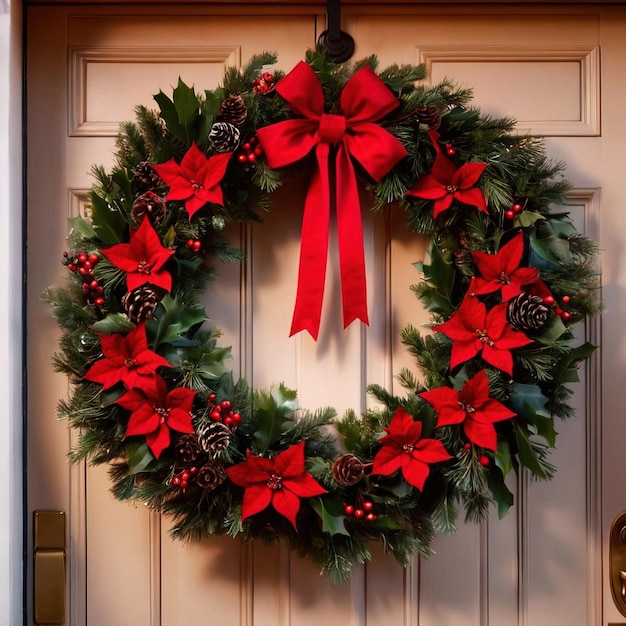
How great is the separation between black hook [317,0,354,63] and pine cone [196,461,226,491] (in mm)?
747

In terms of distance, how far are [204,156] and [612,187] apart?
0.76 m

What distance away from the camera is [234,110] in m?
0.92

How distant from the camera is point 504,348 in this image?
907 millimetres

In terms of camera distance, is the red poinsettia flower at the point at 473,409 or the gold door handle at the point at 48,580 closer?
the red poinsettia flower at the point at 473,409

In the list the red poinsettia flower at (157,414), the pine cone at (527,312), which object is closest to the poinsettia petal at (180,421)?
the red poinsettia flower at (157,414)

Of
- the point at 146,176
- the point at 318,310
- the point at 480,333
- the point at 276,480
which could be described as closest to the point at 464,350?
the point at 480,333

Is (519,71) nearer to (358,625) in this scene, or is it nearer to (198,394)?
(198,394)

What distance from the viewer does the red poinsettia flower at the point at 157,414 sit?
0.88 m

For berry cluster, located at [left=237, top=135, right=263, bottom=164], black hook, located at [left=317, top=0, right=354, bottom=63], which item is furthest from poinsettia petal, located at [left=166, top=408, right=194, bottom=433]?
black hook, located at [left=317, top=0, right=354, bottom=63]

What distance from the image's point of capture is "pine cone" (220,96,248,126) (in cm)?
92

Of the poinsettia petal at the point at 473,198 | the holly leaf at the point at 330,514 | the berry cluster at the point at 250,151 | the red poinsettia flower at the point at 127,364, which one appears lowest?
the holly leaf at the point at 330,514

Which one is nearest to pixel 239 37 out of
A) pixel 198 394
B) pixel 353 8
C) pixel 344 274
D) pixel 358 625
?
pixel 353 8

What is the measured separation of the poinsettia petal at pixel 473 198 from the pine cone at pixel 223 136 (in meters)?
0.38

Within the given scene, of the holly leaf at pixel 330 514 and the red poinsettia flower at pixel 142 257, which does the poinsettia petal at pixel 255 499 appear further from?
→ the red poinsettia flower at pixel 142 257
